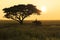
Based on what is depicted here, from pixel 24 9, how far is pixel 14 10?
316 cm

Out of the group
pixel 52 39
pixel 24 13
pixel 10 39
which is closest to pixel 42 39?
pixel 52 39

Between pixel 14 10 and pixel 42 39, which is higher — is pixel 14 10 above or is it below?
above

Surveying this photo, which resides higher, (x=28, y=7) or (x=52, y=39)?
(x=28, y=7)

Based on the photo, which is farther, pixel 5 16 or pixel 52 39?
pixel 5 16

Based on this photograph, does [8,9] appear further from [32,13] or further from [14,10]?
[32,13]

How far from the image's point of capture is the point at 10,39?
20.4 metres

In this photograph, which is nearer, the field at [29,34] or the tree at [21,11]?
the field at [29,34]

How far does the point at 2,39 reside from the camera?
68.2ft

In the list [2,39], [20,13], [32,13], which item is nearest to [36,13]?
[32,13]

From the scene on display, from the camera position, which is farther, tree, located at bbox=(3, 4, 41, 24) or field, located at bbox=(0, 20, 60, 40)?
tree, located at bbox=(3, 4, 41, 24)

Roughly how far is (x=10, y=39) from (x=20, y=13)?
43233 millimetres

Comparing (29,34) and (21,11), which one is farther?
(21,11)

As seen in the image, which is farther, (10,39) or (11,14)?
(11,14)

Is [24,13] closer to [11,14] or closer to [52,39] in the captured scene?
[11,14]
